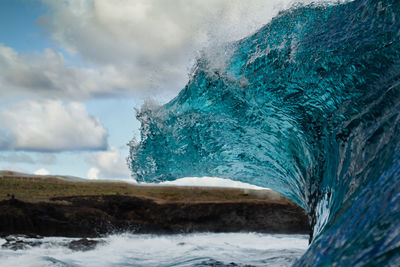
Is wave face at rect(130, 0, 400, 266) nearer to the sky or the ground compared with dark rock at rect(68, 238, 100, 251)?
nearer to the sky

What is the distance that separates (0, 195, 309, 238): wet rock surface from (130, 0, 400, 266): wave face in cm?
896

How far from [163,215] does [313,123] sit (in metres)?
12.4

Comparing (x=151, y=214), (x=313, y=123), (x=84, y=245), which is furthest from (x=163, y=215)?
(x=313, y=123)

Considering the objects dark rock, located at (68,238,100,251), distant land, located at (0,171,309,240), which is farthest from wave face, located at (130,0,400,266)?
distant land, located at (0,171,309,240)

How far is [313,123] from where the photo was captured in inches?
130

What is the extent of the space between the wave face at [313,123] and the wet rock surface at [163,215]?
896 centimetres

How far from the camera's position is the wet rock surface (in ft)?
42.4

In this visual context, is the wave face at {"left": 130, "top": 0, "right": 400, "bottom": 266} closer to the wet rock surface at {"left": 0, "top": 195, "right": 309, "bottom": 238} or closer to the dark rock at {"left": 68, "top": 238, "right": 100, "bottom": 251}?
the dark rock at {"left": 68, "top": 238, "right": 100, "bottom": 251}

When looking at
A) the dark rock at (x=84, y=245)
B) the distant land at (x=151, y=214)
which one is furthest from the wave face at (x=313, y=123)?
the distant land at (x=151, y=214)

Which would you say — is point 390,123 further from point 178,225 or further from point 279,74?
point 178,225

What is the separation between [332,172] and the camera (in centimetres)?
274

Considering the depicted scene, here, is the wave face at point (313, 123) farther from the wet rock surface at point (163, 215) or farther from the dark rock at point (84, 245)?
the wet rock surface at point (163, 215)

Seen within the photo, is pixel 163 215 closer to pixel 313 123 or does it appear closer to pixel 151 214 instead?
pixel 151 214

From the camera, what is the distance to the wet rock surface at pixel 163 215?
1293cm
